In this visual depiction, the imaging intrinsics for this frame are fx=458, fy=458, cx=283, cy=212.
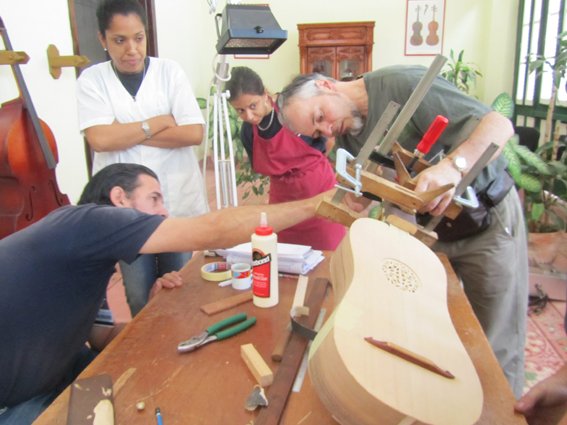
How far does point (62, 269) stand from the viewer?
1.12 meters

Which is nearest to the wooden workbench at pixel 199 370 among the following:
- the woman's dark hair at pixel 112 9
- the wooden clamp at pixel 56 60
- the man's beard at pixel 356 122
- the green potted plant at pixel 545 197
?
the man's beard at pixel 356 122

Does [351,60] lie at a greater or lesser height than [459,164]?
greater

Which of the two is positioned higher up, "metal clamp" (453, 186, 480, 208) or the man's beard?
the man's beard

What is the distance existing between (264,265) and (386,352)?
1.70ft

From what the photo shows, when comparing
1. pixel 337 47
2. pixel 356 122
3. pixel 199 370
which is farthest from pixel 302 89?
pixel 337 47

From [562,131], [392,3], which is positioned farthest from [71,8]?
[392,3]

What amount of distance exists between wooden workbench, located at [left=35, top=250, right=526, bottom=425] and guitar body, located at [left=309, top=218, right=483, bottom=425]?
0.15m

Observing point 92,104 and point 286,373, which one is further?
point 92,104

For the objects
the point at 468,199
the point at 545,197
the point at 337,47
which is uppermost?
the point at 337,47

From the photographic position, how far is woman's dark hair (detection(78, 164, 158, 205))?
1.45 metres

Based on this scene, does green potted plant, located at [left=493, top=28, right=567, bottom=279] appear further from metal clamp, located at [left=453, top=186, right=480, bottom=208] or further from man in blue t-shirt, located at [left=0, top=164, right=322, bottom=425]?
man in blue t-shirt, located at [left=0, top=164, right=322, bottom=425]

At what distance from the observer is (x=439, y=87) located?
4.63ft

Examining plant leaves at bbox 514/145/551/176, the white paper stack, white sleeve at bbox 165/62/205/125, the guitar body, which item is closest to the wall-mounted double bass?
white sleeve at bbox 165/62/205/125

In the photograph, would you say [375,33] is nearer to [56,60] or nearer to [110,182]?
[56,60]
